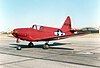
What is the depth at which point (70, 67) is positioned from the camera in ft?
27.7

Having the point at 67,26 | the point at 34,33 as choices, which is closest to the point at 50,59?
the point at 34,33

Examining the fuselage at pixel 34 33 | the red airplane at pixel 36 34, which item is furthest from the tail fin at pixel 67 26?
the fuselage at pixel 34 33

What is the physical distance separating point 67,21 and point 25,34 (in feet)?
30.8

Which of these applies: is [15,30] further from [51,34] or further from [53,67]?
[53,67]

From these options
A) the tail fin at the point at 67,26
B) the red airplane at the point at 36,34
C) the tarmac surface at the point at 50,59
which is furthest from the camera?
the tail fin at the point at 67,26

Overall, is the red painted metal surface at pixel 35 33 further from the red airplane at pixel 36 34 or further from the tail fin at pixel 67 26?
the tail fin at pixel 67 26

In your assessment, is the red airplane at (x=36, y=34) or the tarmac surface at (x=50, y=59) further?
the red airplane at (x=36, y=34)

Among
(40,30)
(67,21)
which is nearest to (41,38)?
(40,30)

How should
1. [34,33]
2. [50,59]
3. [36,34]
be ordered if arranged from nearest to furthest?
[50,59]
[34,33]
[36,34]

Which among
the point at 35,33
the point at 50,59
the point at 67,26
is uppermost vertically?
the point at 67,26

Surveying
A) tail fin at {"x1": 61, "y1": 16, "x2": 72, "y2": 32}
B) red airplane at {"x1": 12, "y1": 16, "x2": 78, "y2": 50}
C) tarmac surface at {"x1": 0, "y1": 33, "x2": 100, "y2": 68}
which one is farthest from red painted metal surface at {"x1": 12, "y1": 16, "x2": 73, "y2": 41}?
tail fin at {"x1": 61, "y1": 16, "x2": 72, "y2": 32}

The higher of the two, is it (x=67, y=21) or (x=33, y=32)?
(x=67, y=21)

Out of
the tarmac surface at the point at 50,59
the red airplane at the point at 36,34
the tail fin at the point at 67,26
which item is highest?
the tail fin at the point at 67,26

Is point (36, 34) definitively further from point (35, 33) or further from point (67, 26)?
point (67, 26)
